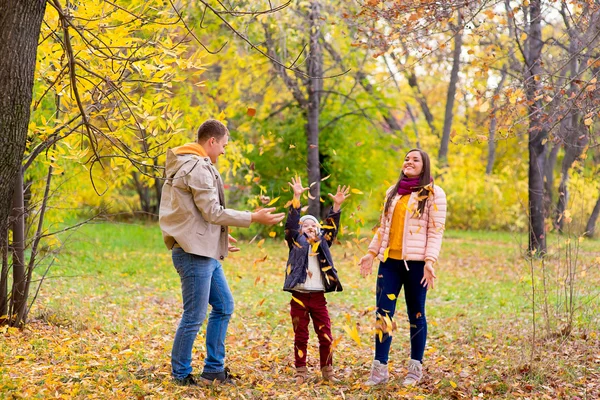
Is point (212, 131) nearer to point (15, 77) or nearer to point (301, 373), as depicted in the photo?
point (15, 77)

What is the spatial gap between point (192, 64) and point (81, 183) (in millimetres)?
6845

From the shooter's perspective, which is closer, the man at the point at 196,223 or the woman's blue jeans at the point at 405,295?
the man at the point at 196,223

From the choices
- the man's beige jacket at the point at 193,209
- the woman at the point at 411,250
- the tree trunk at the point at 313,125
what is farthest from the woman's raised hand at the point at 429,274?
the tree trunk at the point at 313,125

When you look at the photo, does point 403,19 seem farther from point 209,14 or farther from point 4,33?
point 209,14

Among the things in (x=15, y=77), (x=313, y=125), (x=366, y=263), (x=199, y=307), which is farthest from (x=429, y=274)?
(x=313, y=125)

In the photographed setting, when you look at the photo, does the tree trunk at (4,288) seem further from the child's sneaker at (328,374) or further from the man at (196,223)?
the child's sneaker at (328,374)

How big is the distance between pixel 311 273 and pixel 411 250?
74cm

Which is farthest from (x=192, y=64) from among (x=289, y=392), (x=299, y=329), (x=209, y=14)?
(x=209, y=14)

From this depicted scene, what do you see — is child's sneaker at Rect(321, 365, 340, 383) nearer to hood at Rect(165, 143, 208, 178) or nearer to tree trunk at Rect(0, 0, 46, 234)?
hood at Rect(165, 143, 208, 178)

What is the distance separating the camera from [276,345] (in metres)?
6.50

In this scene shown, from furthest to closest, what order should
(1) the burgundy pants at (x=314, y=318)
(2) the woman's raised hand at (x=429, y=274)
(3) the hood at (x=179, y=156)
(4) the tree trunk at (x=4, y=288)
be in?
1. (4) the tree trunk at (x=4, y=288)
2. (1) the burgundy pants at (x=314, y=318)
3. (2) the woman's raised hand at (x=429, y=274)
4. (3) the hood at (x=179, y=156)

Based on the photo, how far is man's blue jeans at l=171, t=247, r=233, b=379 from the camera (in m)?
4.43

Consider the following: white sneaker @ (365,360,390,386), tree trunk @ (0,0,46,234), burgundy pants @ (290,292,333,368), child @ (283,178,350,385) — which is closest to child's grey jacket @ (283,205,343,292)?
child @ (283,178,350,385)

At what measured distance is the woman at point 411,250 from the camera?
15.5 feet
